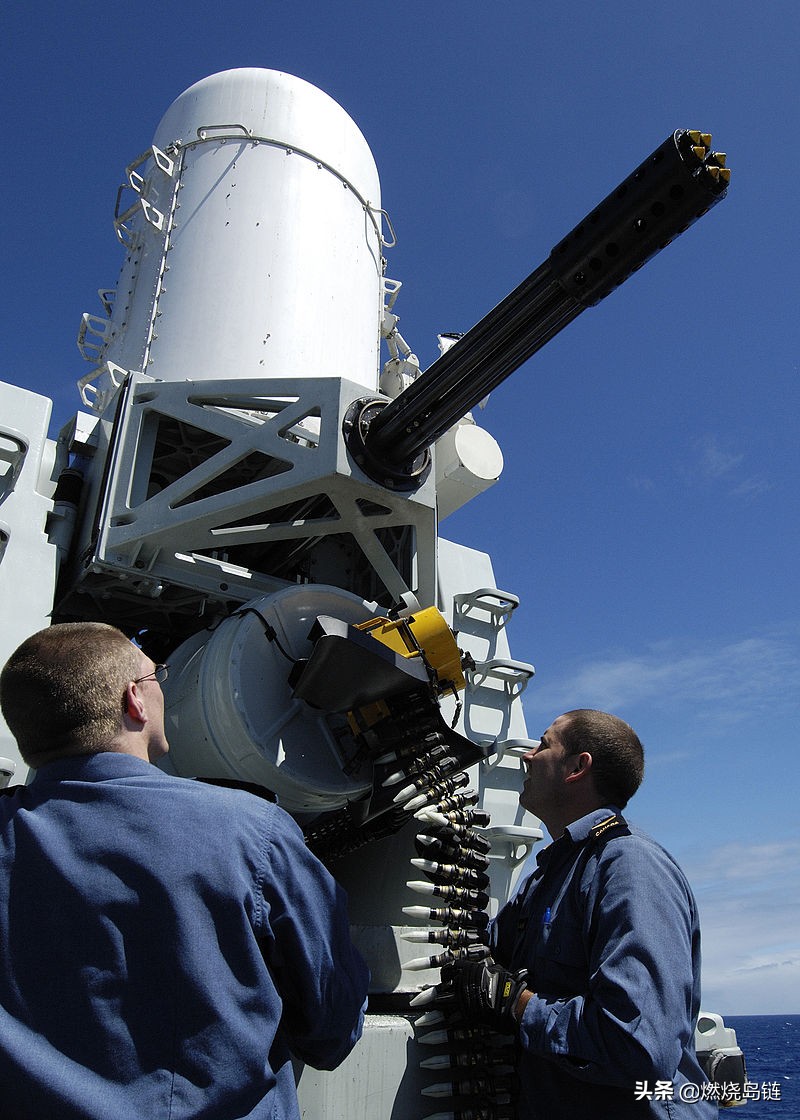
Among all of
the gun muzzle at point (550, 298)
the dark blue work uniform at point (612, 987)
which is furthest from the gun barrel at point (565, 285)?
the dark blue work uniform at point (612, 987)

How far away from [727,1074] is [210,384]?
4954 millimetres

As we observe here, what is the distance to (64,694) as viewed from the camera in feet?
6.40

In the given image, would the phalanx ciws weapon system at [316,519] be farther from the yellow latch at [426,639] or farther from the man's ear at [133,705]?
the man's ear at [133,705]

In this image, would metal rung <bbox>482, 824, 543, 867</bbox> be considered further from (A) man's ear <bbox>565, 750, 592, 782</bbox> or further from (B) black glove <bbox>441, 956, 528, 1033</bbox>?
(A) man's ear <bbox>565, 750, 592, 782</bbox>

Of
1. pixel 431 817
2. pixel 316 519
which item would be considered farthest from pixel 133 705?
pixel 316 519

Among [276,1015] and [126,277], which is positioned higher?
A: [126,277]

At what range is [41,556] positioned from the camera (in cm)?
510

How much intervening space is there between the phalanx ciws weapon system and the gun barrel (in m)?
0.01

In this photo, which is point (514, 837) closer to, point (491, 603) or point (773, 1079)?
point (491, 603)

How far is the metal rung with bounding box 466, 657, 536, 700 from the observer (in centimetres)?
659

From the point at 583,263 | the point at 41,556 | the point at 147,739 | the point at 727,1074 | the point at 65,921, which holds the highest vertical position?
the point at 583,263

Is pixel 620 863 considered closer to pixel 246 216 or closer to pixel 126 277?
pixel 246 216

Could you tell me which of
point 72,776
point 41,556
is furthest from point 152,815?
point 41,556

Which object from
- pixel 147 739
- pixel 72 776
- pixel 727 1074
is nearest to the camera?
pixel 72 776
